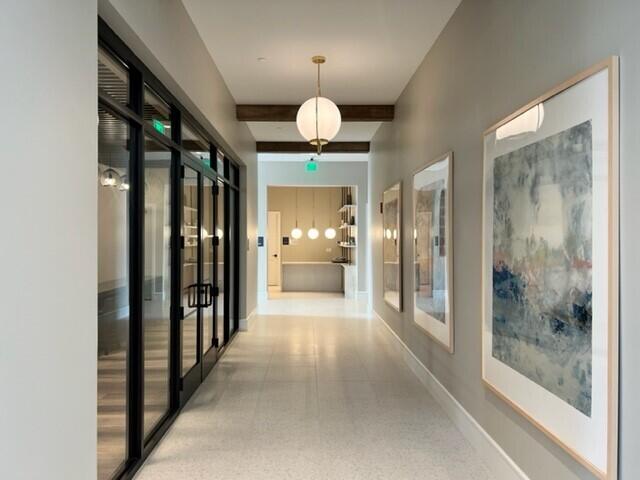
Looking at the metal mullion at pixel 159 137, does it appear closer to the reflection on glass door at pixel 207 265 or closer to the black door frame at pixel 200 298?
the black door frame at pixel 200 298

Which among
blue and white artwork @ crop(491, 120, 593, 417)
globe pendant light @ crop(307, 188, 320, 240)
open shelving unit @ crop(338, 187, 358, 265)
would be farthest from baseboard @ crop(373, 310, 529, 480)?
globe pendant light @ crop(307, 188, 320, 240)

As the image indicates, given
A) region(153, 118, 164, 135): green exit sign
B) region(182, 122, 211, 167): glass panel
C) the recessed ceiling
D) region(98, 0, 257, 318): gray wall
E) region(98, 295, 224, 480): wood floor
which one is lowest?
region(98, 295, 224, 480): wood floor

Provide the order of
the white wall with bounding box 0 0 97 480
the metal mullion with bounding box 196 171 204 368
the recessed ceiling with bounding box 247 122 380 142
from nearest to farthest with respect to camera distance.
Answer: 1. the white wall with bounding box 0 0 97 480
2. the metal mullion with bounding box 196 171 204 368
3. the recessed ceiling with bounding box 247 122 380 142

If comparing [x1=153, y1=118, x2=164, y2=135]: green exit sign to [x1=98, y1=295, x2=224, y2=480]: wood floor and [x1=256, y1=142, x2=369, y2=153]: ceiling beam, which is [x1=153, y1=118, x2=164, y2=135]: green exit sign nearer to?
[x1=98, y1=295, x2=224, y2=480]: wood floor

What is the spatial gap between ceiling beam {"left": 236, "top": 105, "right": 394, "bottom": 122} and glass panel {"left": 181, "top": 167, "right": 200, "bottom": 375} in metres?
2.16

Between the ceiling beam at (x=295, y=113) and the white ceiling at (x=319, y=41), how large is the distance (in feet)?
1.33

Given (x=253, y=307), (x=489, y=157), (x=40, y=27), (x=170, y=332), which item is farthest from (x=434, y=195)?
(x=253, y=307)

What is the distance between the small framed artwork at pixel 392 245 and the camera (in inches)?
240

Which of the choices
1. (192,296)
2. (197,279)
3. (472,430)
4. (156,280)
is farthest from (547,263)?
(197,279)

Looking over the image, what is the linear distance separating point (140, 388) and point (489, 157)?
8.61ft

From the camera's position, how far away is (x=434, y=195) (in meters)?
4.36

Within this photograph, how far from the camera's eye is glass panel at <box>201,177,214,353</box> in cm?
503

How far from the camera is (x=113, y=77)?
2.71 meters

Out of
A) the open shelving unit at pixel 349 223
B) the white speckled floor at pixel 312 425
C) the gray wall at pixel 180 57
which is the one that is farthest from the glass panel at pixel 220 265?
the open shelving unit at pixel 349 223
